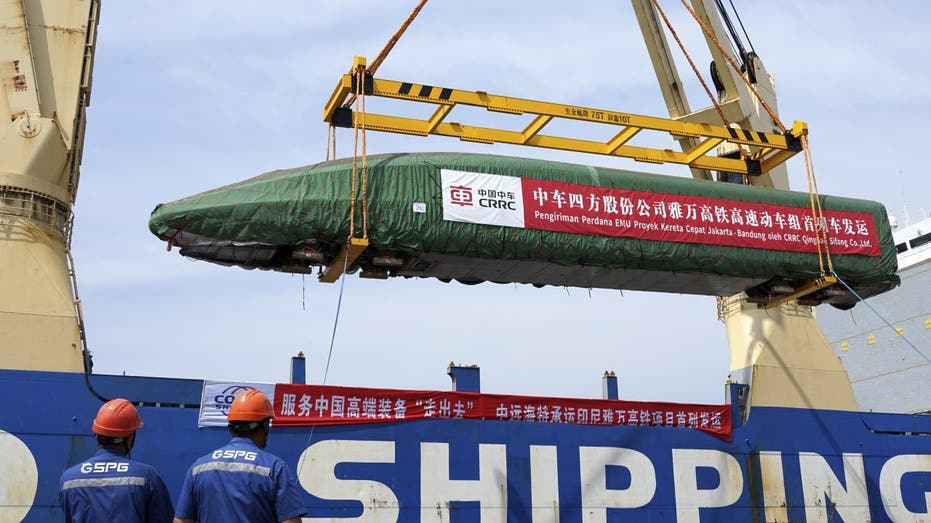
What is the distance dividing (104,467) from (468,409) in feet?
35.9

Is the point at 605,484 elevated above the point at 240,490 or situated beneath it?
elevated above

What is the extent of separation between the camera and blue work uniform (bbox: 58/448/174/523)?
5051 millimetres

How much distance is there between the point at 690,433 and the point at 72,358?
36.1 ft

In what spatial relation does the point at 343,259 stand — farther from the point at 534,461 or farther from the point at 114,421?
the point at 114,421

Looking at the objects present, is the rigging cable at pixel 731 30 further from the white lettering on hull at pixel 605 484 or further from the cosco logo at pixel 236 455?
the cosco logo at pixel 236 455

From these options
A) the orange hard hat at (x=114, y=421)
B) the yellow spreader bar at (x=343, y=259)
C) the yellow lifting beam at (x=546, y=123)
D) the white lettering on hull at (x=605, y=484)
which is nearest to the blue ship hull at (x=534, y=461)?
the white lettering on hull at (x=605, y=484)

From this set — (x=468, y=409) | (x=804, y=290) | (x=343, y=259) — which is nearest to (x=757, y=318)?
(x=804, y=290)

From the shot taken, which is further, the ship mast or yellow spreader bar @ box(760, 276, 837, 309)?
yellow spreader bar @ box(760, 276, 837, 309)

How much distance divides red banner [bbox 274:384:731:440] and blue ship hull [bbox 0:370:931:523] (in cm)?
19

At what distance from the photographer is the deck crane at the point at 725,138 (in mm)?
15977

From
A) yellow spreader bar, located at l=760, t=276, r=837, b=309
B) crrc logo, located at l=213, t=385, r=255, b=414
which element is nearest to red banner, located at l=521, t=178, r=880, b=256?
yellow spreader bar, located at l=760, t=276, r=837, b=309

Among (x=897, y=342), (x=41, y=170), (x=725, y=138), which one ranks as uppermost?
(x=725, y=138)

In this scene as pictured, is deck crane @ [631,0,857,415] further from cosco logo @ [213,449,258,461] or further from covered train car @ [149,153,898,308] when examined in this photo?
cosco logo @ [213,449,258,461]

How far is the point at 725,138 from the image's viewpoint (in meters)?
18.0
